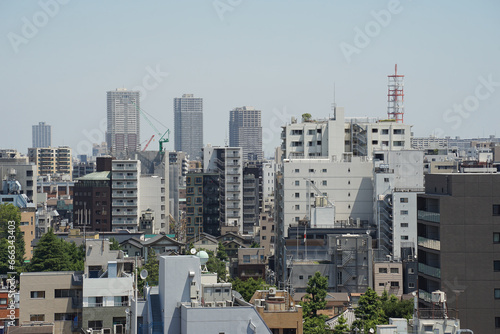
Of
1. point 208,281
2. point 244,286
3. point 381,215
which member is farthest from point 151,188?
point 208,281

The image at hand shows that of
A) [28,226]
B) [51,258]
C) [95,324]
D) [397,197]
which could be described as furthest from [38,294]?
[28,226]

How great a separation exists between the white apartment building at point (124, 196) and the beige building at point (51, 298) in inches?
2768

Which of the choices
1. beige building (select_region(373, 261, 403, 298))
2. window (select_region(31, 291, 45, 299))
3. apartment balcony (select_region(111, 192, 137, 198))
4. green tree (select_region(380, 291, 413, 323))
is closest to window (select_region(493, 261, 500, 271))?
green tree (select_region(380, 291, 413, 323))

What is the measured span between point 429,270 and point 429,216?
2152 millimetres

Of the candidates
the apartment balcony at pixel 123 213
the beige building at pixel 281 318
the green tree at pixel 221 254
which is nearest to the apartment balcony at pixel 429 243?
the beige building at pixel 281 318

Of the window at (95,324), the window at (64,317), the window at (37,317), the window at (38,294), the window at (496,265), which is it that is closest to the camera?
the window at (496,265)

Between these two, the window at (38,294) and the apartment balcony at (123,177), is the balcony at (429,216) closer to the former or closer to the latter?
the window at (38,294)

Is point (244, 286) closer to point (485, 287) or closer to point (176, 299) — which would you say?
point (485, 287)

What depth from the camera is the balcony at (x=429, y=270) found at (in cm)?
3510

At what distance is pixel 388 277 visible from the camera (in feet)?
202

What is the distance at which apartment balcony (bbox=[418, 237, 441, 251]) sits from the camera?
116 feet

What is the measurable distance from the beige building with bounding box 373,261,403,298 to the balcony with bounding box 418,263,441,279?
24.4 metres

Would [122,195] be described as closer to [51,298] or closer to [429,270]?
[51,298]

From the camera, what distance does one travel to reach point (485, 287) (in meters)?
34.2
